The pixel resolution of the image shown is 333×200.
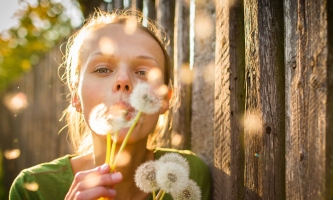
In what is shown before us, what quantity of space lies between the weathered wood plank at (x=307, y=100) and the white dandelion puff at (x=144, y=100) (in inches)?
21.7

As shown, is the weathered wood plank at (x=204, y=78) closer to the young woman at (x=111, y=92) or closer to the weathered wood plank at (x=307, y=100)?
the young woman at (x=111, y=92)

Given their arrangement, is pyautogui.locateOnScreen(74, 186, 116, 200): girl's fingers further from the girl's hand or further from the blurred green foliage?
the blurred green foliage

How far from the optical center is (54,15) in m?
7.28

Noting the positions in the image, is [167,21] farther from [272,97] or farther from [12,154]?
[12,154]

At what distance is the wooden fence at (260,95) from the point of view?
3.53 feet

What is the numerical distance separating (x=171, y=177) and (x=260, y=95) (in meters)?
0.56

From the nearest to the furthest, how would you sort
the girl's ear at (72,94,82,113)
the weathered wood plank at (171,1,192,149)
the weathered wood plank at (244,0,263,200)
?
1. the weathered wood plank at (244,0,263,200)
2. the girl's ear at (72,94,82,113)
3. the weathered wood plank at (171,1,192,149)

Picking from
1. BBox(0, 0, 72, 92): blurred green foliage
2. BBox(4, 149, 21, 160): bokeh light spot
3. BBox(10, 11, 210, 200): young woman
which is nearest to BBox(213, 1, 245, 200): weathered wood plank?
BBox(10, 11, 210, 200): young woman

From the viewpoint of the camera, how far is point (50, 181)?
1887 millimetres

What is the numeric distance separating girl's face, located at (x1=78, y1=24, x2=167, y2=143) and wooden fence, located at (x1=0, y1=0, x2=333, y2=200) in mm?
429

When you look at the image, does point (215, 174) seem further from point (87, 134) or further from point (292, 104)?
point (87, 134)

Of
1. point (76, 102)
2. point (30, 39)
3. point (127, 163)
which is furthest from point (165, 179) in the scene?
point (30, 39)

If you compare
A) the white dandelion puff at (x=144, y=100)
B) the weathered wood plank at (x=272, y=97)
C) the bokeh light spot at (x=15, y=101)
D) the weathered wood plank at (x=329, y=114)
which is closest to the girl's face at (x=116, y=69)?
the white dandelion puff at (x=144, y=100)

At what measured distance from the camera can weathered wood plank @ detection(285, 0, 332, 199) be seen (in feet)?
3.44
